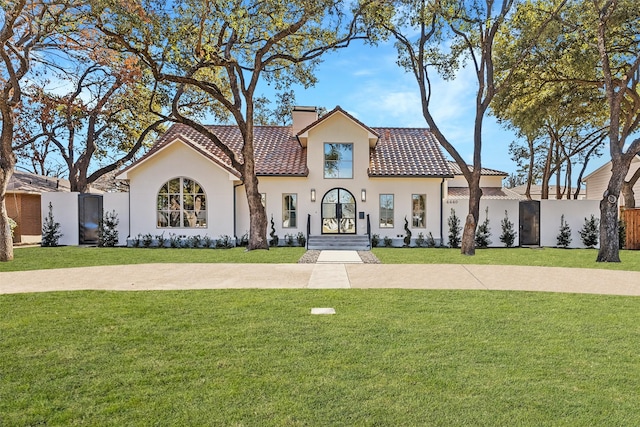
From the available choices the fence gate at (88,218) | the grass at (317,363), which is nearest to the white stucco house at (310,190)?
the fence gate at (88,218)

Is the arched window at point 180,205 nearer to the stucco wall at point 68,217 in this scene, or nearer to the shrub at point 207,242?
the shrub at point 207,242

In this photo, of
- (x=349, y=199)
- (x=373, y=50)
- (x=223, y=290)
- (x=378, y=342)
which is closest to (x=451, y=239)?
(x=349, y=199)

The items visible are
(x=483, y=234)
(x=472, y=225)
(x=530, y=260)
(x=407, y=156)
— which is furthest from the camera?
(x=407, y=156)

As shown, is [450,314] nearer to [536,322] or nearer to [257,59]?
[536,322]

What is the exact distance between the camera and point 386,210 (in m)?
17.8

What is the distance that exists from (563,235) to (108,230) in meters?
20.7

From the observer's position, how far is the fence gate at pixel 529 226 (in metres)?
17.5

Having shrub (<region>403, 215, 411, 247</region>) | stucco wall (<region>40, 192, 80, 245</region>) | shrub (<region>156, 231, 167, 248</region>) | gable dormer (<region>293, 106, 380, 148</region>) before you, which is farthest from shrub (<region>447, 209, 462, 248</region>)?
stucco wall (<region>40, 192, 80, 245</region>)

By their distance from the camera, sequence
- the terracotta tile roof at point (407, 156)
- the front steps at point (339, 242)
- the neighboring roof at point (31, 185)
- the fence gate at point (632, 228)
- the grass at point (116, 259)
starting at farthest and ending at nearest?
the neighboring roof at point (31, 185)
the terracotta tile roof at point (407, 156)
the fence gate at point (632, 228)
the front steps at point (339, 242)
the grass at point (116, 259)

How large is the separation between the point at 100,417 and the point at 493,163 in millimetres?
29106

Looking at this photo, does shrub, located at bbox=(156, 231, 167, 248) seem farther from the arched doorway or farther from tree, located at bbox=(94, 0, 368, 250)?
the arched doorway

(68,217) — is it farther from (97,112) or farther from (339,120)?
(339,120)

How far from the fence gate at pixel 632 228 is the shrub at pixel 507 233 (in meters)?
4.64

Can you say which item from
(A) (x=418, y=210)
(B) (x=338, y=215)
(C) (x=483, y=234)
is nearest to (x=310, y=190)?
(B) (x=338, y=215)
